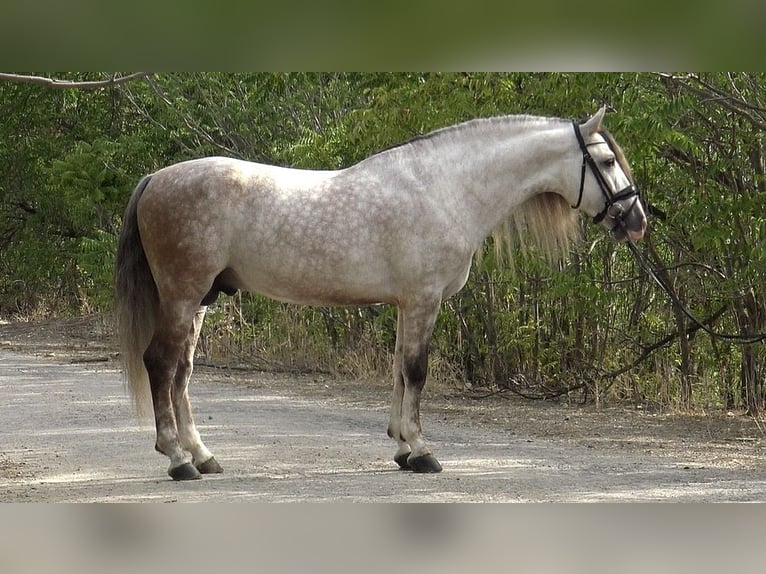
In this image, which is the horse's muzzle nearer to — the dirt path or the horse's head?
the horse's head

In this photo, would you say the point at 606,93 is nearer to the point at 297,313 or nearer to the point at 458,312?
the point at 458,312

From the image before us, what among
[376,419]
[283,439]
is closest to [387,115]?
[376,419]

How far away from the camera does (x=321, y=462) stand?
737 centimetres

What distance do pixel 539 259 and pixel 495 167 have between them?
3336 millimetres

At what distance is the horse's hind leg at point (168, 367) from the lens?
21.5ft

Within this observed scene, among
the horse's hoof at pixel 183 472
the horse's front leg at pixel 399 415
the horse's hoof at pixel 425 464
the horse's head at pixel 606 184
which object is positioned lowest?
the horse's hoof at pixel 183 472

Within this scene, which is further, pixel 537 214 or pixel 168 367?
pixel 537 214

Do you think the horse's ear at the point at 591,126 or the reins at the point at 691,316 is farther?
the reins at the point at 691,316

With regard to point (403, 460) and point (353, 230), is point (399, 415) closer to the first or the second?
point (403, 460)

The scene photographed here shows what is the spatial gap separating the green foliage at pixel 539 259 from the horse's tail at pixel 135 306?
2528 millimetres

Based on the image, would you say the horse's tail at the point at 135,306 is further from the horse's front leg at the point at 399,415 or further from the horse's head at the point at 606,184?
the horse's head at the point at 606,184

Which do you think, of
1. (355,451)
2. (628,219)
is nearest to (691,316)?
(628,219)

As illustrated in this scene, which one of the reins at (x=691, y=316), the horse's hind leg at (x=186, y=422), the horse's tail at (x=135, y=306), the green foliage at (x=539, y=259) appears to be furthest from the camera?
the green foliage at (x=539, y=259)

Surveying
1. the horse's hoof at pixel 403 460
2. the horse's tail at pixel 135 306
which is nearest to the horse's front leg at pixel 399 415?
the horse's hoof at pixel 403 460
